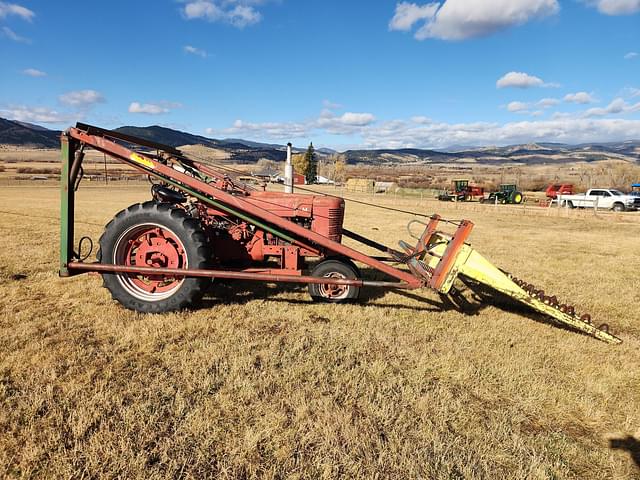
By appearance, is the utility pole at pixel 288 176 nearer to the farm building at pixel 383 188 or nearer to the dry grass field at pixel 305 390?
the dry grass field at pixel 305 390

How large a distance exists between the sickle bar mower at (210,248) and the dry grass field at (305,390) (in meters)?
0.39

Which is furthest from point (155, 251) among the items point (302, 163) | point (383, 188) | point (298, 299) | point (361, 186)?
point (302, 163)

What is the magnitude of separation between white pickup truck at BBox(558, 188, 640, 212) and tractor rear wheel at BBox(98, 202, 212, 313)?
102ft

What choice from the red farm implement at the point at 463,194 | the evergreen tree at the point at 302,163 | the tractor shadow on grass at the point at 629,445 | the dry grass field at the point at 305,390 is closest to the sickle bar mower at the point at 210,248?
the dry grass field at the point at 305,390

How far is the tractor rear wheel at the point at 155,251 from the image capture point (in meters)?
4.62

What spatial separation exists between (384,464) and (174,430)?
4.63 ft

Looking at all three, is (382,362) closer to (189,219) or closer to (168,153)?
(189,219)

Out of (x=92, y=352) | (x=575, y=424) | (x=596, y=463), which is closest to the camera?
(x=596, y=463)

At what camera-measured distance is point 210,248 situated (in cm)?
477

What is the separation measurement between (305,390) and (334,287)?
2.31 meters

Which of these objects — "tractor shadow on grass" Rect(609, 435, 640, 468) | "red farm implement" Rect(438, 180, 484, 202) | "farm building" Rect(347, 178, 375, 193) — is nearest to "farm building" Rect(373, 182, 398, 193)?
"farm building" Rect(347, 178, 375, 193)

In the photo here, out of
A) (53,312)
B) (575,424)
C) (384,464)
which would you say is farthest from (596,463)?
(53,312)

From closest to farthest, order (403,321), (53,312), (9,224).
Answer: (53,312), (403,321), (9,224)

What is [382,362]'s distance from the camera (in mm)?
3756
